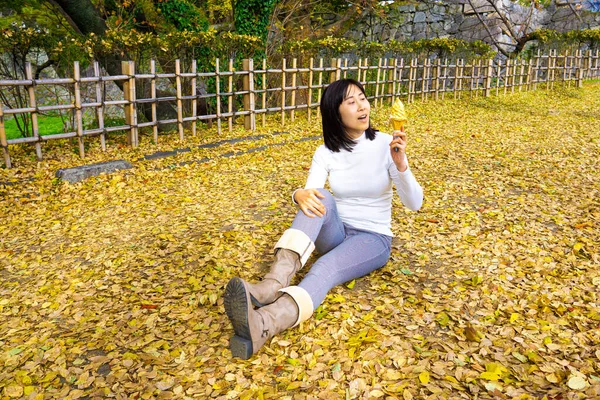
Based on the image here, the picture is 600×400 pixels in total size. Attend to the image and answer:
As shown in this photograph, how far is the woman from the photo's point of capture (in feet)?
8.37

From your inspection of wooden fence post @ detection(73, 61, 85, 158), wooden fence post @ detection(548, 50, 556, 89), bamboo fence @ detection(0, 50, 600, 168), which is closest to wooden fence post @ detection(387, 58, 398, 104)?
bamboo fence @ detection(0, 50, 600, 168)

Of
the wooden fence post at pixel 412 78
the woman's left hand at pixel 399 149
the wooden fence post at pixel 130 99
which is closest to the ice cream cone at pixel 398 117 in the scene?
the woman's left hand at pixel 399 149

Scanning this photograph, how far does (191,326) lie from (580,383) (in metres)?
2.07

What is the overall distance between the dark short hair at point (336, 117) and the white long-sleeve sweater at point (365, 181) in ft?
0.14

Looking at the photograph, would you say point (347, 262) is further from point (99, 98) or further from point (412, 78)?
point (412, 78)

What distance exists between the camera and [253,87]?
968 centimetres

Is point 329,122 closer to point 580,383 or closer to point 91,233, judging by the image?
point 580,383

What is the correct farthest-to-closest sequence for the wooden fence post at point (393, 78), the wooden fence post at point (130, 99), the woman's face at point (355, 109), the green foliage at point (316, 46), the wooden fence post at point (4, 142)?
the wooden fence post at point (393, 78)
the green foliage at point (316, 46)
the wooden fence post at point (130, 99)
the wooden fence post at point (4, 142)
the woman's face at point (355, 109)

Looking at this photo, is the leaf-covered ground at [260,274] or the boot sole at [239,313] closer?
the boot sole at [239,313]

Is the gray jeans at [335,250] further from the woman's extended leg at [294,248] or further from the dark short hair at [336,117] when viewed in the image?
→ the dark short hair at [336,117]

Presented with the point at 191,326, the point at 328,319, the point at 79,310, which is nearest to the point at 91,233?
the point at 79,310

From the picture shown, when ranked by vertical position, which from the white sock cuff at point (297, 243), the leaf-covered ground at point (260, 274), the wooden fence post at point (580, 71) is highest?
the wooden fence post at point (580, 71)

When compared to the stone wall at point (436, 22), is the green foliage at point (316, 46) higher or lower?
lower

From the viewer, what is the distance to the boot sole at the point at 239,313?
7.63ft
